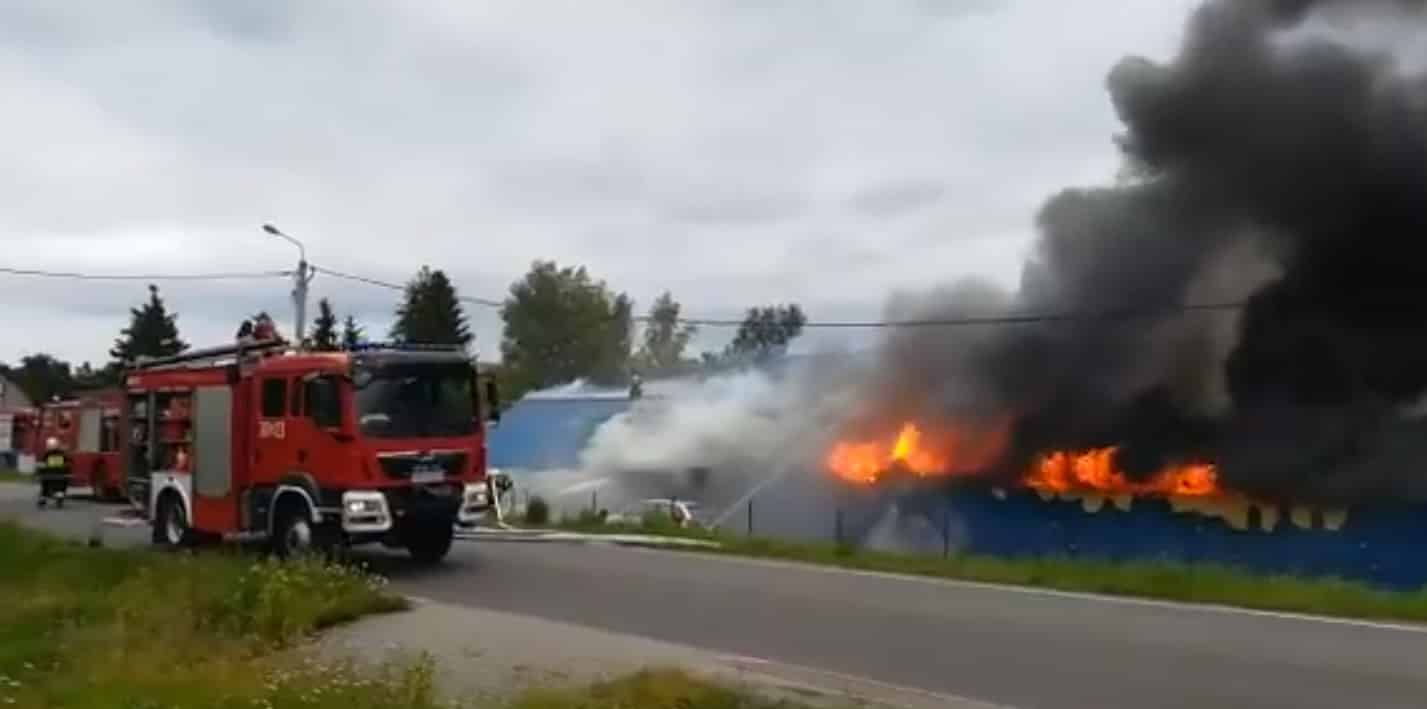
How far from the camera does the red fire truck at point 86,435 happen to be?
33338 millimetres

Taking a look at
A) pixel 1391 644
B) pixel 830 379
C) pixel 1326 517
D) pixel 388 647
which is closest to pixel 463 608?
pixel 388 647

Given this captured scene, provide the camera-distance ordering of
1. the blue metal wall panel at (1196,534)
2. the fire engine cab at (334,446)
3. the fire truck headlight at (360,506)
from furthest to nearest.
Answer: the blue metal wall panel at (1196,534) < the fire engine cab at (334,446) < the fire truck headlight at (360,506)

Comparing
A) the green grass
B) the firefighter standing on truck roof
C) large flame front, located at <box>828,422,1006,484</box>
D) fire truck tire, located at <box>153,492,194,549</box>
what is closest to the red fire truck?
the firefighter standing on truck roof

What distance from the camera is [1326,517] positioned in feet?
92.0

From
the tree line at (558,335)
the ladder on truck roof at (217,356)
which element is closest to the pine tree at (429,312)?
the tree line at (558,335)

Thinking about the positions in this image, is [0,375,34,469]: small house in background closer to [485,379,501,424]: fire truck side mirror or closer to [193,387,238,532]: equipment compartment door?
[193,387,238,532]: equipment compartment door

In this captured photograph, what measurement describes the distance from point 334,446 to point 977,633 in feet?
23.5

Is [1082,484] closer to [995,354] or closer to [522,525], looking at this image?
[995,354]

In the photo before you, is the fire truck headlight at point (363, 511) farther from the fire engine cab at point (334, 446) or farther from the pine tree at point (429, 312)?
the pine tree at point (429, 312)

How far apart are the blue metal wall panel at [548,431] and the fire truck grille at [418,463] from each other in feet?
69.2

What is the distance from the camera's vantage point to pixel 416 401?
52.4ft

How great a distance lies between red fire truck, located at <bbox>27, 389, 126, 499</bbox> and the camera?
3334cm

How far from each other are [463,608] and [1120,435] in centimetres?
2238

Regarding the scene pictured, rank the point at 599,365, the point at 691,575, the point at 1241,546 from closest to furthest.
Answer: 1. the point at 691,575
2. the point at 1241,546
3. the point at 599,365
